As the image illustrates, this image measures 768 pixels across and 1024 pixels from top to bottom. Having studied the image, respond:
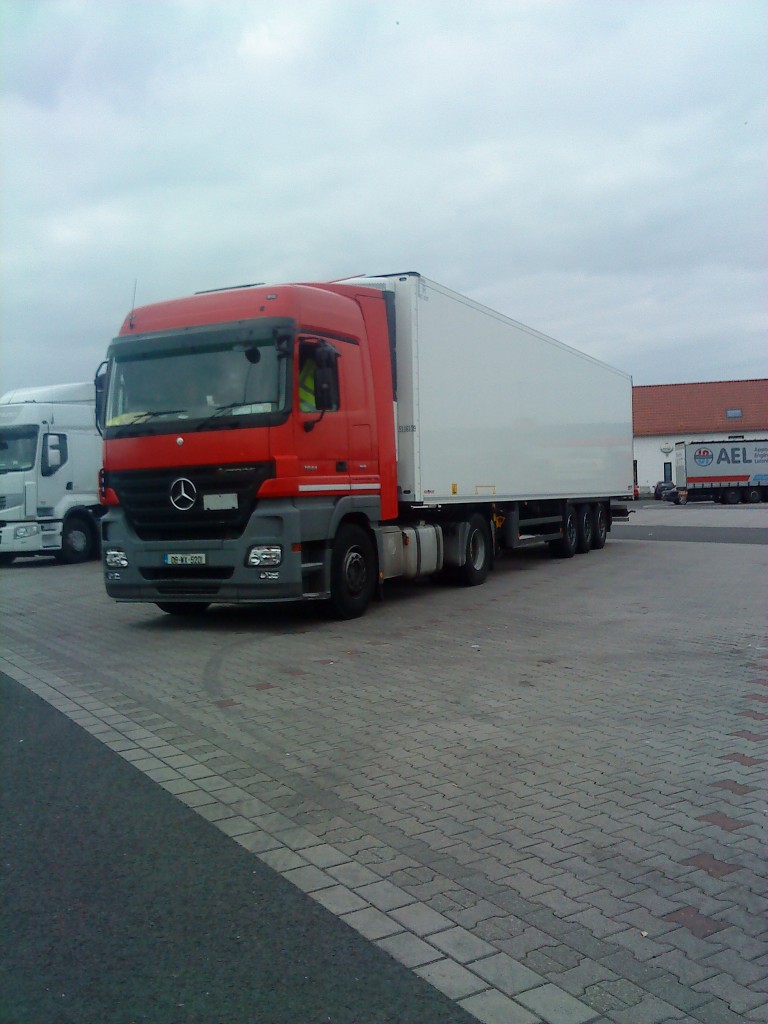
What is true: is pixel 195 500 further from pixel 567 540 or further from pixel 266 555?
pixel 567 540

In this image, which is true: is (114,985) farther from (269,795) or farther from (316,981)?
(269,795)

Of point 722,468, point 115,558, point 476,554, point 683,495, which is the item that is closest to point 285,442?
point 115,558

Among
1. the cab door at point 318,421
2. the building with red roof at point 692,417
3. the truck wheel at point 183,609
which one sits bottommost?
the truck wheel at point 183,609

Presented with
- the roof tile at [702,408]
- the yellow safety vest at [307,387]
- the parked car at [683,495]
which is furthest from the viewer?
the roof tile at [702,408]

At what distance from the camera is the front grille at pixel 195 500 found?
33.6 feet

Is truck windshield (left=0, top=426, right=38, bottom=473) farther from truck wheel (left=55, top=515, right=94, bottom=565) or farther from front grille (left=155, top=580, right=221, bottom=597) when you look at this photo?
front grille (left=155, top=580, right=221, bottom=597)

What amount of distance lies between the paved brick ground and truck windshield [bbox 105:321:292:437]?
2.27 m

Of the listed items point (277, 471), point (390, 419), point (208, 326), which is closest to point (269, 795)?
point (277, 471)

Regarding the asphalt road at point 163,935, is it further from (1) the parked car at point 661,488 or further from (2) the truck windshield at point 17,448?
(1) the parked car at point 661,488

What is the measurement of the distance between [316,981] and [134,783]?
2457 millimetres

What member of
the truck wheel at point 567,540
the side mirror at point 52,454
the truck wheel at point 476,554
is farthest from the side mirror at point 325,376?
the side mirror at point 52,454

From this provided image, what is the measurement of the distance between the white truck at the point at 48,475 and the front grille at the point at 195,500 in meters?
9.44

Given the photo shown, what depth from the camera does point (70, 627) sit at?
11.6 meters

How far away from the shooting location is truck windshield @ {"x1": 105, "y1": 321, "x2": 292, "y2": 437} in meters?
10.3
